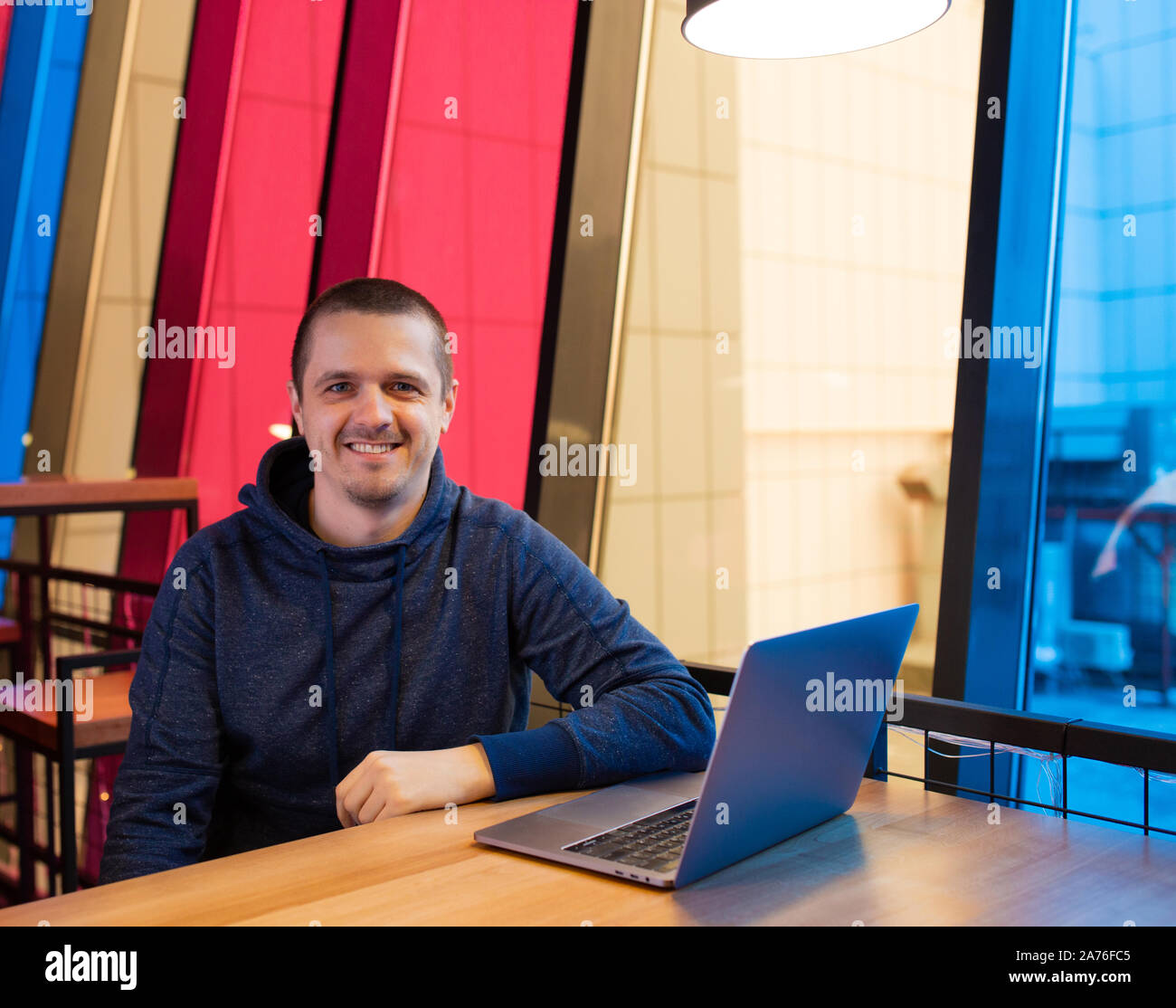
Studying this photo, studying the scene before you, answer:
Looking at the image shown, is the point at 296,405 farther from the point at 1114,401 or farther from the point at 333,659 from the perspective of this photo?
the point at 1114,401

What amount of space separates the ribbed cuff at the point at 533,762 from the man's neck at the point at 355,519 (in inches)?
17.4

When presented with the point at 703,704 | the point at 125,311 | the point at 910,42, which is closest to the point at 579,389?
the point at 910,42

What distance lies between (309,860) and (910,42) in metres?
2.08

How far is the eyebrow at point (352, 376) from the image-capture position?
163 cm

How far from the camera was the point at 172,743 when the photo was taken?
146 centimetres

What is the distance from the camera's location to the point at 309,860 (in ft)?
3.53

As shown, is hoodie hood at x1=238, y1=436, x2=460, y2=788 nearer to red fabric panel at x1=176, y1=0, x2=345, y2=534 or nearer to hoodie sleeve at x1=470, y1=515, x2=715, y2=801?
hoodie sleeve at x1=470, y1=515, x2=715, y2=801

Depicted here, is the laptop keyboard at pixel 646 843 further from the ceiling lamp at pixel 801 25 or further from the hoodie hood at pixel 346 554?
the ceiling lamp at pixel 801 25

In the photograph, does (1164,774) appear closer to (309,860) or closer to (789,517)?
(309,860)

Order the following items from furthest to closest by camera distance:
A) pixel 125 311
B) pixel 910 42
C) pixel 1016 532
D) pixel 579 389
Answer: pixel 125 311 → pixel 579 389 → pixel 910 42 → pixel 1016 532

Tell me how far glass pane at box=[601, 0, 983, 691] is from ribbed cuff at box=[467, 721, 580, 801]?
0.91 m

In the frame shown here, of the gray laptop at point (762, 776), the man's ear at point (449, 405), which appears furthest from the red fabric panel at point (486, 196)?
the gray laptop at point (762, 776)
